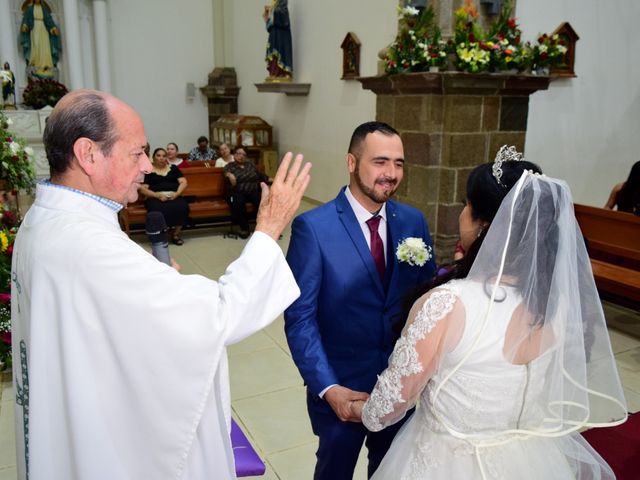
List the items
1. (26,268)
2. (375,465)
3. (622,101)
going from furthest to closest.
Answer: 1. (622,101)
2. (375,465)
3. (26,268)

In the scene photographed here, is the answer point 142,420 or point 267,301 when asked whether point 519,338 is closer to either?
point 267,301

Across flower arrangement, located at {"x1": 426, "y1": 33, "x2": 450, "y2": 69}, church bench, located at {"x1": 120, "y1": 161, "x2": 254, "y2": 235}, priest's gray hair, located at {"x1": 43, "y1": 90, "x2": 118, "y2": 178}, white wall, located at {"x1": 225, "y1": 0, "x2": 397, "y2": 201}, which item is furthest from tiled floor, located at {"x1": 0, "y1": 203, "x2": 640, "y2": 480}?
white wall, located at {"x1": 225, "y1": 0, "x2": 397, "y2": 201}

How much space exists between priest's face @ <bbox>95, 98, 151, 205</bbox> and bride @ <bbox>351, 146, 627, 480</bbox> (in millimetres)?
772

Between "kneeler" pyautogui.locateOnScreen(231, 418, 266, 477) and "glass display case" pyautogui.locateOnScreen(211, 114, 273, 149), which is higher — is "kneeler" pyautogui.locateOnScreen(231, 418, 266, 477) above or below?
below

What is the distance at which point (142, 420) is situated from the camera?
1.32 metres

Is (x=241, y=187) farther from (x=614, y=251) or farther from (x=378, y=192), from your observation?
(x=378, y=192)

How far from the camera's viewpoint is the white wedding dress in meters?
1.40

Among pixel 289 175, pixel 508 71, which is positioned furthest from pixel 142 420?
A: pixel 508 71

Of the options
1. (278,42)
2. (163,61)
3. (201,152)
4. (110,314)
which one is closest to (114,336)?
(110,314)

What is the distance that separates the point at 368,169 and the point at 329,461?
1.03 meters

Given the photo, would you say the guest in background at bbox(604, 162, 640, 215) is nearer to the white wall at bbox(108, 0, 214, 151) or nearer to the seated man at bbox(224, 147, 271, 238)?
the seated man at bbox(224, 147, 271, 238)

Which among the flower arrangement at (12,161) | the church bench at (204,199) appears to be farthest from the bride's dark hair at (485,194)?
the church bench at (204,199)

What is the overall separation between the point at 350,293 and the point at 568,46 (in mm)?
6406

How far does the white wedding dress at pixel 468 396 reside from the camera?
→ 4.59 feet
